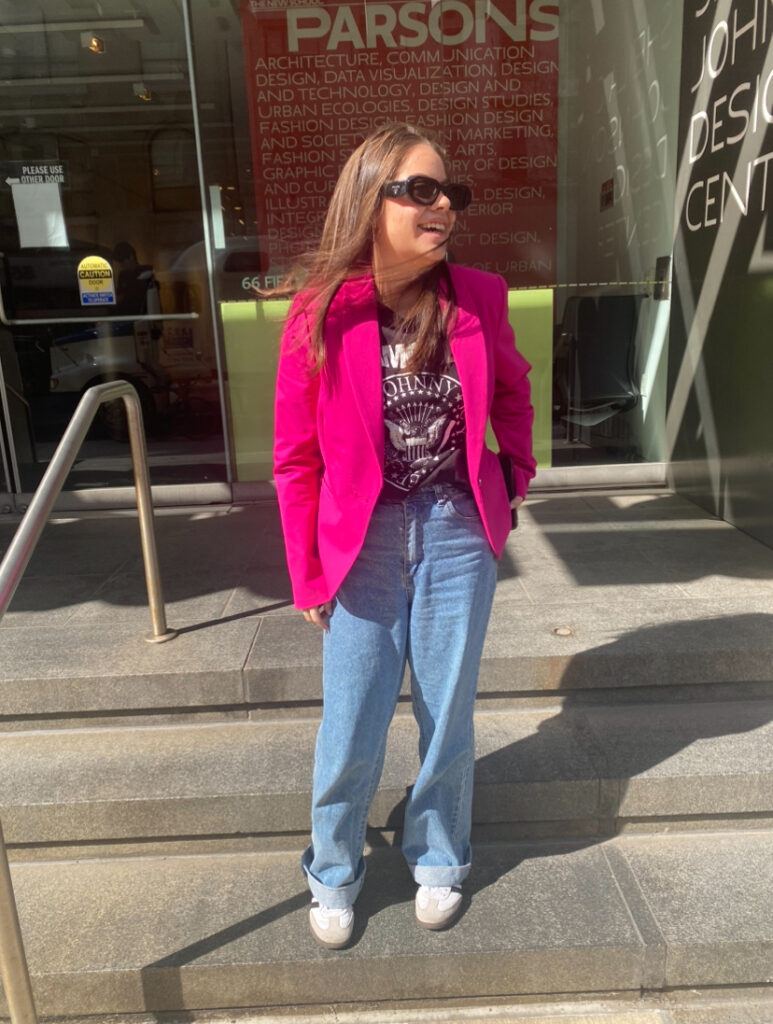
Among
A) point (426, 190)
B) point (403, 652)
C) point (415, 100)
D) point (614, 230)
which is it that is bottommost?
point (403, 652)

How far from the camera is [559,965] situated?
2168 millimetres

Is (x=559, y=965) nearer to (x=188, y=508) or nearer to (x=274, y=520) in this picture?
(x=274, y=520)

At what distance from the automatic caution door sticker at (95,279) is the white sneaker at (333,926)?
162 inches

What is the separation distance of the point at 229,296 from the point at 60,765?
130 inches

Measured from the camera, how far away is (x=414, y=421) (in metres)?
1.87

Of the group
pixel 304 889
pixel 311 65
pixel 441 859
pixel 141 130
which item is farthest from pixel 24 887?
pixel 311 65

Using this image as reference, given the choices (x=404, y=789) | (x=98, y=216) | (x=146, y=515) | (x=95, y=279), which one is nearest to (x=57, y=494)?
(x=146, y=515)

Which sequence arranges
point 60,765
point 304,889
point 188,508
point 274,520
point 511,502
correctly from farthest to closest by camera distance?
1. point 188,508
2. point 274,520
3. point 60,765
4. point 304,889
5. point 511,502

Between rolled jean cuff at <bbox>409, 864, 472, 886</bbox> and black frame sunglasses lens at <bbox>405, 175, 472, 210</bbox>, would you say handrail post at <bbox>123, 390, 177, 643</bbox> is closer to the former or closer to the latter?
rolled jean cuff at <bbox>409, 864, 472, 886</bbox>

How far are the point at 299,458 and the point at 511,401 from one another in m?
0.57

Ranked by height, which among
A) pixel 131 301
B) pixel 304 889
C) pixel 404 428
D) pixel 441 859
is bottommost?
pixel 304 889

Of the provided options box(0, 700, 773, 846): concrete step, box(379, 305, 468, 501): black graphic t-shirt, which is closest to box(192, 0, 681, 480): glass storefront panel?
box(0, 700, 773, 846): concrete step

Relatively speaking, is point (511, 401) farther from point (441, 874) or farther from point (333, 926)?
point (333, 926)

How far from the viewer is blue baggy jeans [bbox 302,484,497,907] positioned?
192 cm
